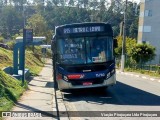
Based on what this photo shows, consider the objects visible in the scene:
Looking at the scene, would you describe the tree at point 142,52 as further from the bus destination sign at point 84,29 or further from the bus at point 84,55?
the bus destination sign at point 84,29

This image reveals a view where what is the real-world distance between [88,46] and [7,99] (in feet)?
14.4

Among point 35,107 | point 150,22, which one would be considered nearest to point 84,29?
point 35,107

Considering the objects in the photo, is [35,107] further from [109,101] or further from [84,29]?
[84,29]

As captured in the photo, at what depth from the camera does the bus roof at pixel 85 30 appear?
1295 centimetres

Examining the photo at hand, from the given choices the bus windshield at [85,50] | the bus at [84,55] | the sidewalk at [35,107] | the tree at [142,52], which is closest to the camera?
the sidewalk at [35,107]

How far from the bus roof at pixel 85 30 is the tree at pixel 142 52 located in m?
20.7

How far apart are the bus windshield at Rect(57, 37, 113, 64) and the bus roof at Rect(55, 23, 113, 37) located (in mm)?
216

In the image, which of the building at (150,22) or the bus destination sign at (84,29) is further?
the building at (150,22)

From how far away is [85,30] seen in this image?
42.7 ft

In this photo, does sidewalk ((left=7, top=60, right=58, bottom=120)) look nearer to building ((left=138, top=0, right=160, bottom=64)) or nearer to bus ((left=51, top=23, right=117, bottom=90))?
bus ((left=51, top=23, right=117, bottom=90))

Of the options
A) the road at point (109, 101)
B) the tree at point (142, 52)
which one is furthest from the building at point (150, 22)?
the road at point (109, 101)

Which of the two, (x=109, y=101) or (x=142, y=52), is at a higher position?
(x=109, y=101)

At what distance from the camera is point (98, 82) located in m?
12.8

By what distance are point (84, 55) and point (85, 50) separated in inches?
8.6
